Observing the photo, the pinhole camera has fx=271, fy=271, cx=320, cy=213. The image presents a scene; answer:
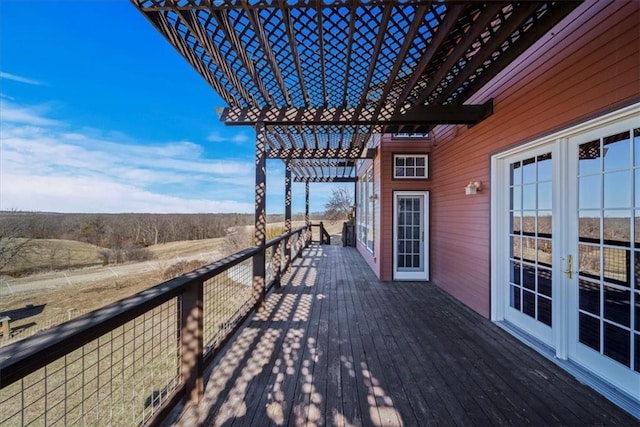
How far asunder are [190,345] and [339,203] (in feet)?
67.9

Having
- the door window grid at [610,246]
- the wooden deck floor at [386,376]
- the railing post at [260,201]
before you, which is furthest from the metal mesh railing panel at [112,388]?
the door window grid at [610,246]

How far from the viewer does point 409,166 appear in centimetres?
564

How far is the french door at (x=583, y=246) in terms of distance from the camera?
6.48ft

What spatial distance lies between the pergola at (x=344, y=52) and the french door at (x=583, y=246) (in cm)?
107

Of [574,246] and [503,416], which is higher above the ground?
[574,246]

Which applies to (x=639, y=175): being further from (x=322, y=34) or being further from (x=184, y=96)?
(x=184, y=96)

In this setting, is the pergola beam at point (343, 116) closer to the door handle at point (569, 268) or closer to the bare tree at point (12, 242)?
the door handle at point (569, 268)

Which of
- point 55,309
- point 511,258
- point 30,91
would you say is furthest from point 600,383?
point 30,91

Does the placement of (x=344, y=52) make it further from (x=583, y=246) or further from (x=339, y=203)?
(x=339, y=203)

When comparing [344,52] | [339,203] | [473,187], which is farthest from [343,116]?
[339,203]

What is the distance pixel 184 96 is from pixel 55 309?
1241cm

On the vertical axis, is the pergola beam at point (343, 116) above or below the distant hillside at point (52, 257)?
above

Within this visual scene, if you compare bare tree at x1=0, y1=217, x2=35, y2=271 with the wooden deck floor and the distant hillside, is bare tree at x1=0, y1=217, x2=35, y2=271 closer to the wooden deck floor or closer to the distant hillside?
the distant hillside

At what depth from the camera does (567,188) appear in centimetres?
243
